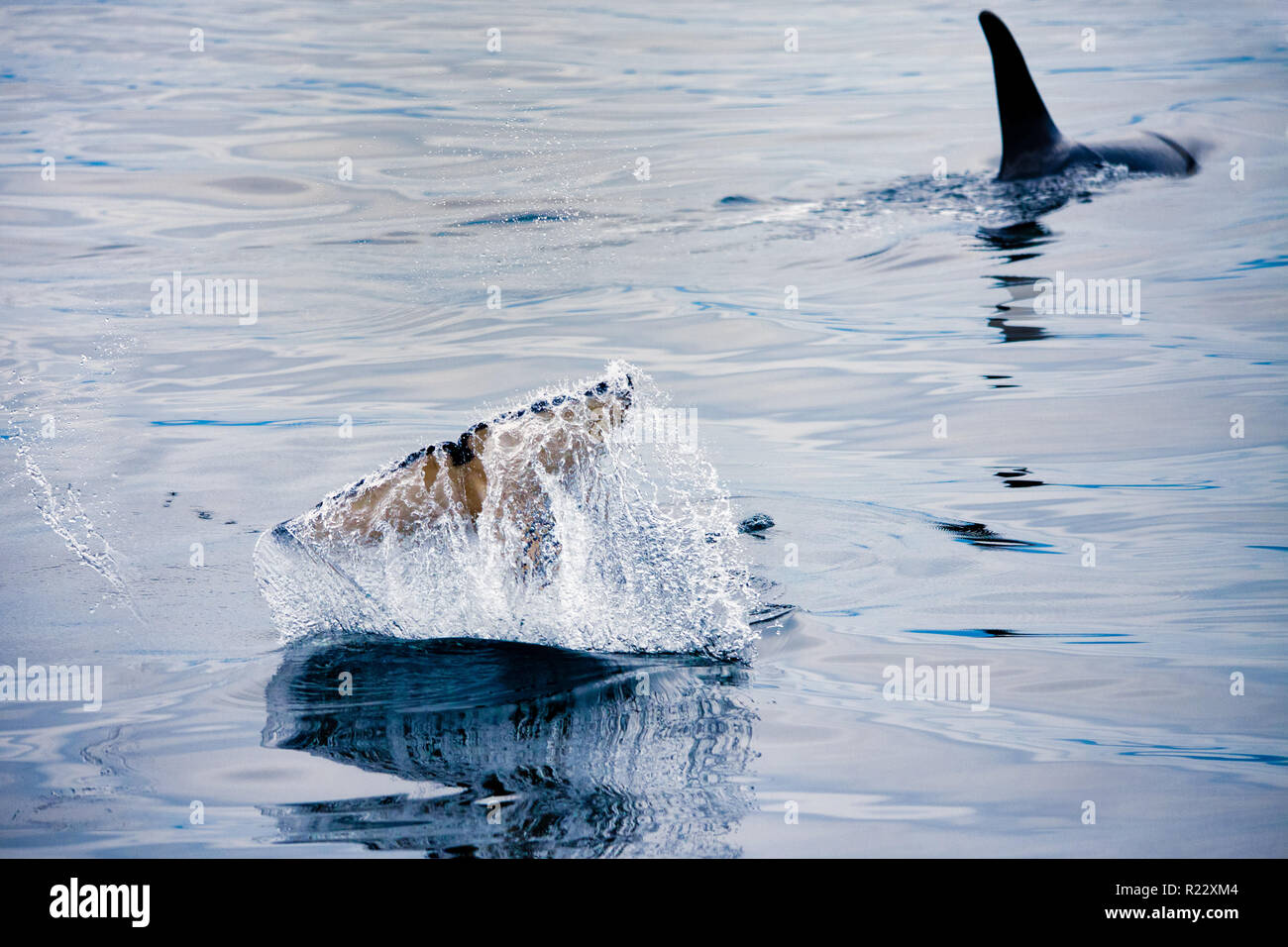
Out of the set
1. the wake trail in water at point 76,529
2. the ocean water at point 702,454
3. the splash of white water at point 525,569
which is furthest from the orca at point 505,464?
the wake trail in water at point 76,529

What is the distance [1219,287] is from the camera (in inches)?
420

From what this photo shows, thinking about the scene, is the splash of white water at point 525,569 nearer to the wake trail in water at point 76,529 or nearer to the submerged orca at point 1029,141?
the wake trail in water at point 76,529

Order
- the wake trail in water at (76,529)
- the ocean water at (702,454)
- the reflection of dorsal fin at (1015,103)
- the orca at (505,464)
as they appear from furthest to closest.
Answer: the reflection of dorsal fin at (1015,103), the wake trail in water at (76,529), the orca at (505,464), the ocean water at (702,454)

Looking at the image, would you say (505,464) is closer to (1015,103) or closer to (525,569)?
(525,569)

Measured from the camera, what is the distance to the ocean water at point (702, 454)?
14.1ft

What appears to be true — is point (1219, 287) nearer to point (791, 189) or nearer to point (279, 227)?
point (791, 189)

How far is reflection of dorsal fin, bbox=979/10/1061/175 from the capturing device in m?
13.8

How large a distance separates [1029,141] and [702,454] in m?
8.11

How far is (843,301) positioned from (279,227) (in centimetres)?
648

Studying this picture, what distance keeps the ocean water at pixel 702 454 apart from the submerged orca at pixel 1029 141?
36 cm

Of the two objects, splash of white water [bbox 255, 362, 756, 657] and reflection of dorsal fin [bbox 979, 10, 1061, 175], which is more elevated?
reflection of dorsal fin [bbox 979, 10, 1061, 175]

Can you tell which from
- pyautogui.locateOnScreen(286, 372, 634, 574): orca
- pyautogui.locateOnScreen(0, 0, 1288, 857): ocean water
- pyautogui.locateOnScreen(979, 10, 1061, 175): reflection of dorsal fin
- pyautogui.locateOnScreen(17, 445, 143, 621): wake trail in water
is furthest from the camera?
pyautogui.locateOnScreen(979, 10, 1061, 175): reflection of dorsal fin

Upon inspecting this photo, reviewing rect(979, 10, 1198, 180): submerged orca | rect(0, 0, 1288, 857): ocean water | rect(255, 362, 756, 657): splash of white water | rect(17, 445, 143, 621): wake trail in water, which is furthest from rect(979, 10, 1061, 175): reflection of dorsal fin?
rect(17, 445, 143, 621): wake trail in water

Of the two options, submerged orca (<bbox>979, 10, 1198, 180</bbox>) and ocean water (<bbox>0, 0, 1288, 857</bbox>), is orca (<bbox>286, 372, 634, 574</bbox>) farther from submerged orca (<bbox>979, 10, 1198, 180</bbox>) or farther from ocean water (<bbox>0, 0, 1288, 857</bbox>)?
submerged orca (<bbox>979, 10, 1198, 180</bbox>)
